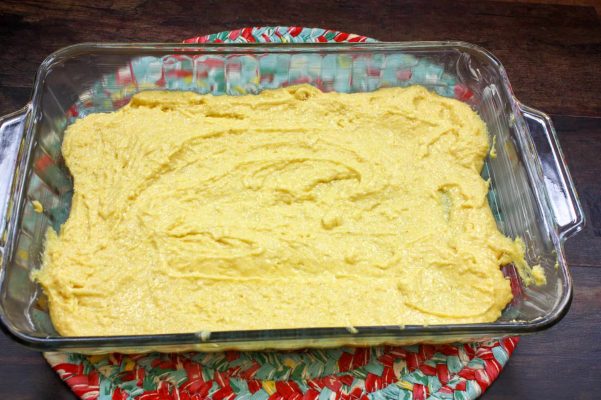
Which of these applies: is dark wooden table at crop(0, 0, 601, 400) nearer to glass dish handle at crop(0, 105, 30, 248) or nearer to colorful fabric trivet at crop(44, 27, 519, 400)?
glass dish handle at crop(0, 105, 30, 248)

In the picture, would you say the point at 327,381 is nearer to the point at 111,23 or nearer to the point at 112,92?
the point at 112,92

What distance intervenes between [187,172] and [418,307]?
84 cm

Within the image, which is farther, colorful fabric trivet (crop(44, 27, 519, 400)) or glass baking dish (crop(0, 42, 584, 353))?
colorful fabric trivet (crop(44, 27, 519, 400))

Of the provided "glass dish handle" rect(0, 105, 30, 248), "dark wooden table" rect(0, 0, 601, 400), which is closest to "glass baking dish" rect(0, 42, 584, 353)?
"glass dish handle" rect(0, 105, 30, 248)

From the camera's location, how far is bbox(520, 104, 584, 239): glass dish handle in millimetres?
1642

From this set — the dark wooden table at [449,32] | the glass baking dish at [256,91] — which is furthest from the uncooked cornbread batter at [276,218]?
the dark wooden table at [449,32]

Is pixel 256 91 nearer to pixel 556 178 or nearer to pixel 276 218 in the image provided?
pixel 276 218

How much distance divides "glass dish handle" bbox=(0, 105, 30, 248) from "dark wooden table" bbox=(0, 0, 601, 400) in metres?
0.38

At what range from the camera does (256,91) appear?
6.58ft

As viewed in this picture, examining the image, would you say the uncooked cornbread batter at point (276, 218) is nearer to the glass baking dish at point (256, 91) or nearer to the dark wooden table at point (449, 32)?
the glass baking dish at point (256, 91)

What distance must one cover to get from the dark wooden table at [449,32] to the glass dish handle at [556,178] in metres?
0.29

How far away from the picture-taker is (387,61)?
1973mm

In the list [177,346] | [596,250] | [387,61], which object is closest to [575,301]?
[596,250]

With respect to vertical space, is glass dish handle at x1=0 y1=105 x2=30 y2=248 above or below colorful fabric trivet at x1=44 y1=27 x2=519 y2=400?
above
